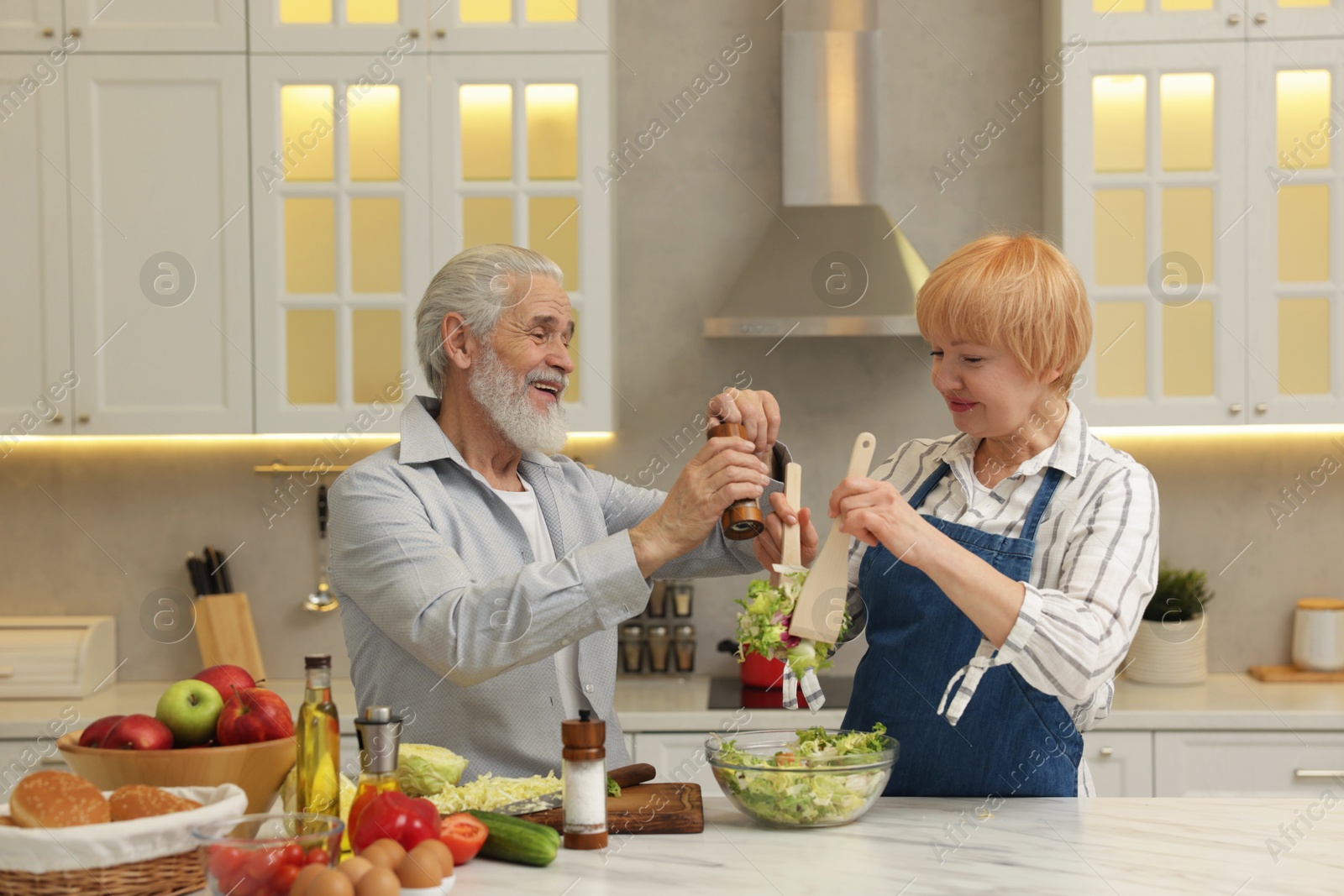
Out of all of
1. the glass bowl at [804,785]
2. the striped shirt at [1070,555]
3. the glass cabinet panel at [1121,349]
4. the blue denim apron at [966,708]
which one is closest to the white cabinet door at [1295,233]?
the glass cabinet panel at [1121,349]

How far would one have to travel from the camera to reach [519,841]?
127cm

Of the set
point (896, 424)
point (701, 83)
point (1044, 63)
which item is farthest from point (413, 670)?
point (1044, 63)

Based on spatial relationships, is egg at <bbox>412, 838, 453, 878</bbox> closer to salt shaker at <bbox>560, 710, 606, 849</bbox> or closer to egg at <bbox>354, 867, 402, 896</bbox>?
egg at <bbox>354, 867, 402, 896</bbox>

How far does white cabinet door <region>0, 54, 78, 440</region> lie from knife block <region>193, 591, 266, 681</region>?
2.06 ft

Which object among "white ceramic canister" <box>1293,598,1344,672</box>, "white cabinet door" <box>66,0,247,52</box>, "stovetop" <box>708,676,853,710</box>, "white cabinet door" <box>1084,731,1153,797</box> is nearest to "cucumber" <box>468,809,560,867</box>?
"stovetop" <box>708,676,853,710</box>

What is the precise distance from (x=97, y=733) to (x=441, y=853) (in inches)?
16.3

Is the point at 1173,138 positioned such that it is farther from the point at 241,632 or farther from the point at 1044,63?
the point at 241,632

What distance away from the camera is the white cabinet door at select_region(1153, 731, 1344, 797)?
2.70 m

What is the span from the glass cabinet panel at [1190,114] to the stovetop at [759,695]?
159 cm

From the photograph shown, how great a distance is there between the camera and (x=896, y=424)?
131 inches

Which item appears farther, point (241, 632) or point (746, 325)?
point (241, 632)

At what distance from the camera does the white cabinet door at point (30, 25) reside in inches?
115

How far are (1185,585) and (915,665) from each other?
5.78 feet

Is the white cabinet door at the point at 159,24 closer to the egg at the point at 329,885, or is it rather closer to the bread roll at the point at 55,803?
the bread roll at the point at 55,803
